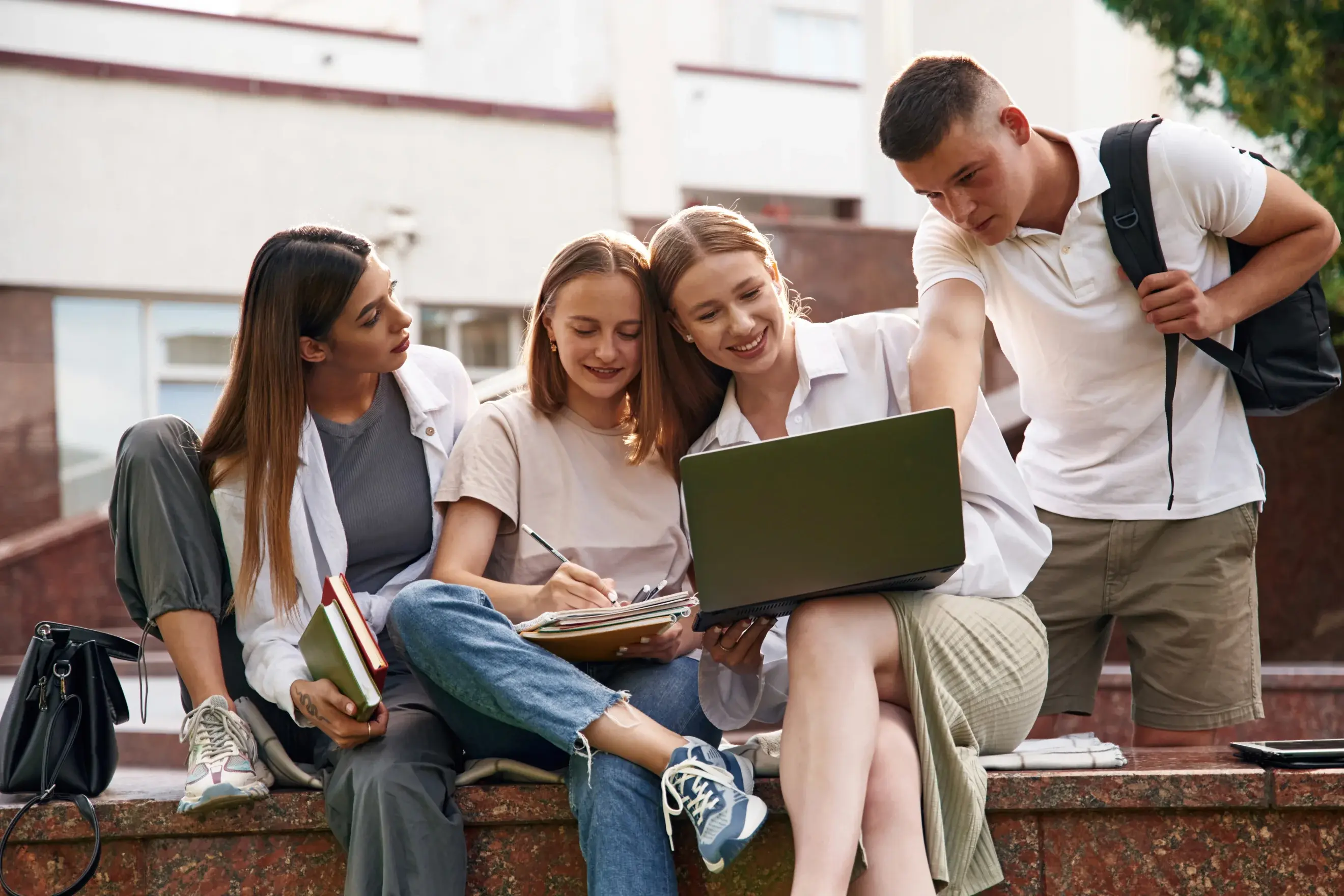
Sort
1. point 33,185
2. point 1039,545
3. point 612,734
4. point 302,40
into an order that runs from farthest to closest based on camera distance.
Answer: point 302,40 → point 33,185 → point 1039,545 → point 612,734

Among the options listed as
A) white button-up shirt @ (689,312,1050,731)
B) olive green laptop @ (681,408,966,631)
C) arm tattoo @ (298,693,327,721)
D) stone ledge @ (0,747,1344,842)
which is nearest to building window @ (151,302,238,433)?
stone ledge @ (0,747,1344,842)

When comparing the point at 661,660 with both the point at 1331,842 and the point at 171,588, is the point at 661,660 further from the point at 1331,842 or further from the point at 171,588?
the point at 1331,842

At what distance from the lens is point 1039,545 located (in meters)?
3.13

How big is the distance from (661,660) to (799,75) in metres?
13.7

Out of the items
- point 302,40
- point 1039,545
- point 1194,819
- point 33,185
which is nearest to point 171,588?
point 1039,545

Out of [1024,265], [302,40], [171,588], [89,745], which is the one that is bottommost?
[89,745]

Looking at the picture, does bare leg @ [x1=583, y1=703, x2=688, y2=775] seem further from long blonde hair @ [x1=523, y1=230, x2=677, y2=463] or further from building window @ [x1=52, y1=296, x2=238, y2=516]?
building window @ [x1=52, y1=296, x2=238, y2=516]

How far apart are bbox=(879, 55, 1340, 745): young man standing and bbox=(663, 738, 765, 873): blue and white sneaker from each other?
934 mm

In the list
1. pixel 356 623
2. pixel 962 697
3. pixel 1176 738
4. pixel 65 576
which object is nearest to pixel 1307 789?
pixel 1176 738

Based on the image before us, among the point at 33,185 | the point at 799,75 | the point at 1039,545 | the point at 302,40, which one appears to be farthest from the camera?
the point at 799,75

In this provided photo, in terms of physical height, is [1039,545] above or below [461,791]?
above

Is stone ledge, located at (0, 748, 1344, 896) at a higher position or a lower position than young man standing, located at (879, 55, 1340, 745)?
lower

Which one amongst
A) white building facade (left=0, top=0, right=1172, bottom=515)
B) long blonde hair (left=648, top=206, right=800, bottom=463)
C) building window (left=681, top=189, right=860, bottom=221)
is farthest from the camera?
building window (left=681, top=189, right=860, bottom=221)

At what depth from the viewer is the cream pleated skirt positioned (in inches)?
113
